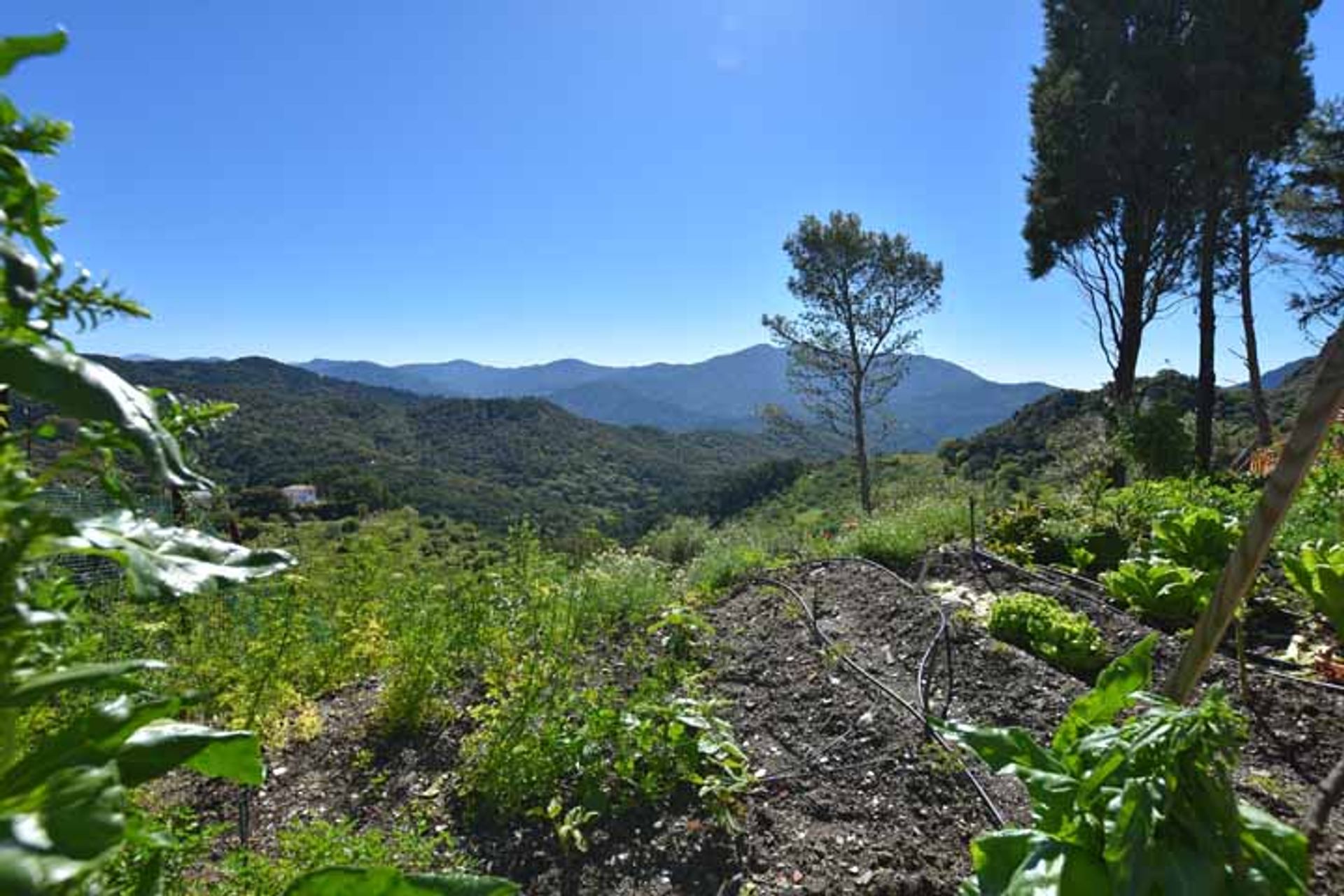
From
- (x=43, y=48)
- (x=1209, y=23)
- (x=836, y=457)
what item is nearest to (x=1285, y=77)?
(x=1209, y=23)

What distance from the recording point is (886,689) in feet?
10.4

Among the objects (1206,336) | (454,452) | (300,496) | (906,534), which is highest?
(1206,336)

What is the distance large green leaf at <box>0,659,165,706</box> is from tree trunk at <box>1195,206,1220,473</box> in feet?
40.8

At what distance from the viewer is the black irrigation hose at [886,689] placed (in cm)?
232

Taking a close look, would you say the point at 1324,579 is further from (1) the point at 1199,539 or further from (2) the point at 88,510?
(2) the point at 88,510

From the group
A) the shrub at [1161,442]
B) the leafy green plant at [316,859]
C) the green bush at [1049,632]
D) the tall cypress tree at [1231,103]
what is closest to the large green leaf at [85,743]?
the leafy green plant at [316,859]

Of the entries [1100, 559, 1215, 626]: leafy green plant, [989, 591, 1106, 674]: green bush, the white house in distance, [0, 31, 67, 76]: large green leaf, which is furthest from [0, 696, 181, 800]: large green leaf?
the white house in distance

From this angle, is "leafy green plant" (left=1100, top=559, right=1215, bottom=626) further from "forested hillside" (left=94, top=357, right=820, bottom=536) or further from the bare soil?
"forested hillside" (left=94, top=357, right=820, bottom=536)

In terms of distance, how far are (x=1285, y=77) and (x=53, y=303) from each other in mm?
14555

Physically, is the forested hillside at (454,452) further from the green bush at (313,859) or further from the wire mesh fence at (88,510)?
the green bush at (313,859)

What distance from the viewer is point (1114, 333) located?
10953 mm

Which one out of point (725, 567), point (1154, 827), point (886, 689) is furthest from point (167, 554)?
point (725, 567)

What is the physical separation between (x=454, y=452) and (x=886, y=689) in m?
87.8

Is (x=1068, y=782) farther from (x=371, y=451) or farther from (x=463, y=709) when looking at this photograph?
(x=371, y=451)
